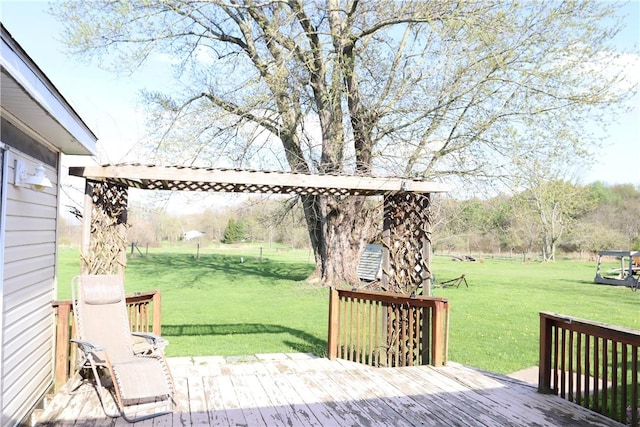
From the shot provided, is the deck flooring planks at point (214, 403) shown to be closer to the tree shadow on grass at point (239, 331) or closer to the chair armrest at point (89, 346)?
the chair armrest at point (89, 346)

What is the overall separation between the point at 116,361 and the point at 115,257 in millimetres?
1558

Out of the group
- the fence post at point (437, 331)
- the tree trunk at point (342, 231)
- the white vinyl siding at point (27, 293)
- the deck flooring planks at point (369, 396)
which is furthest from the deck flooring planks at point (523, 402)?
the tree trunk at point (342, 231)

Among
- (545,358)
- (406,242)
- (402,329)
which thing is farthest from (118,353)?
(545,358)

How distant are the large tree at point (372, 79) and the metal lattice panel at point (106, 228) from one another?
16.7ft

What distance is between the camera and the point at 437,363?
5.64m

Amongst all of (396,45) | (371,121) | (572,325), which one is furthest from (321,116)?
(572,325)

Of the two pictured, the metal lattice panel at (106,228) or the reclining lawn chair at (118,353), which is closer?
the reclining lawn chair at (118,353)

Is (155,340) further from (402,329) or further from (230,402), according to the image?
(402,329)

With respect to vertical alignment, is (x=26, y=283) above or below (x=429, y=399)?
above

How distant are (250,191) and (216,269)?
681 inches

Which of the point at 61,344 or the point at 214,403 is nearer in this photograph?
the point at 214,403

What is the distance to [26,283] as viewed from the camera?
3.81 metres

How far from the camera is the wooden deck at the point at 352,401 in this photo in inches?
150

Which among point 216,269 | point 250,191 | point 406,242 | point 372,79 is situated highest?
point 372,79
